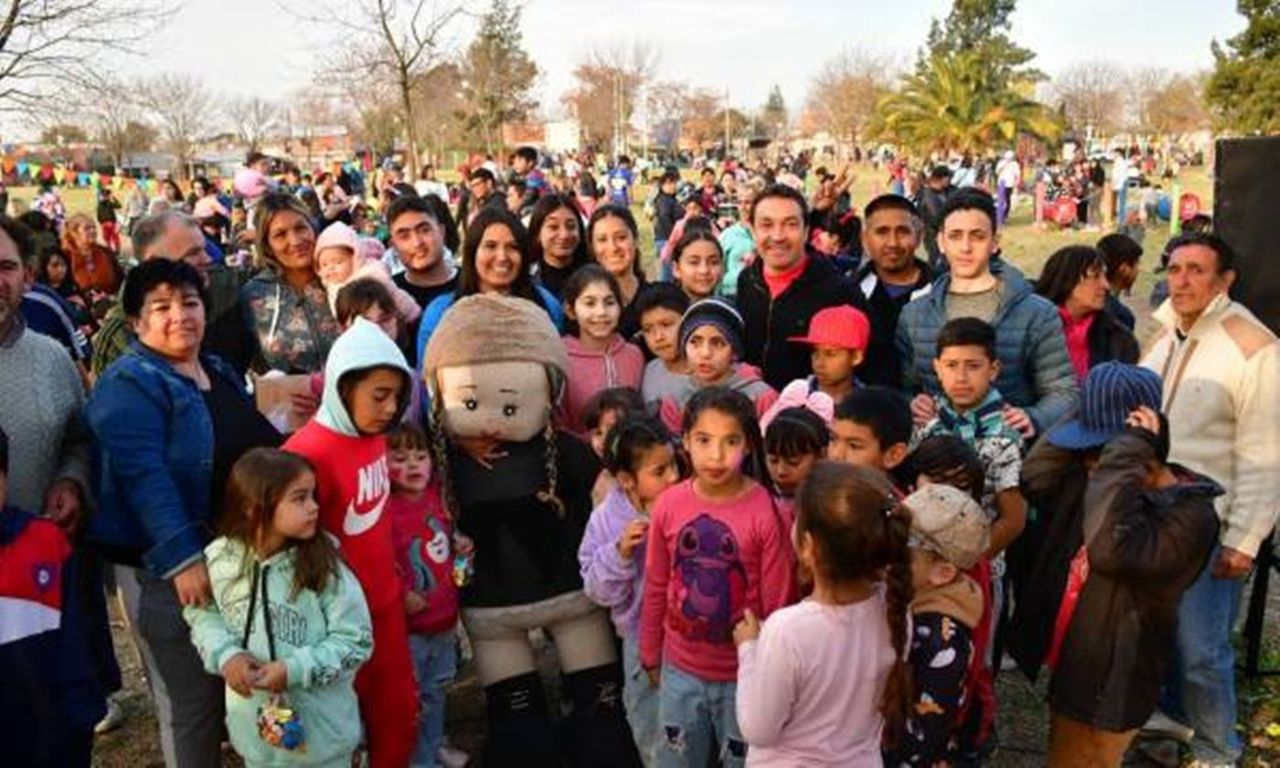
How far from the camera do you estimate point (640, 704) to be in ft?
11.3

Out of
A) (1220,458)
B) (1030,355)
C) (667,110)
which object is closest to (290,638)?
(1030,355)

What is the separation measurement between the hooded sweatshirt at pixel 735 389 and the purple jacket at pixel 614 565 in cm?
43

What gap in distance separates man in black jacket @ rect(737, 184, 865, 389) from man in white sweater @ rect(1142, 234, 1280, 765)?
4.33ft

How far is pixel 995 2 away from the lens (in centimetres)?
5881

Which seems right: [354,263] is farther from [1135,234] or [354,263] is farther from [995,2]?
[995,2]

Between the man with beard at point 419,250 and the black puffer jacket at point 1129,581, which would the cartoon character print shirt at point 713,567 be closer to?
the black puffer jacket at point 1129,581

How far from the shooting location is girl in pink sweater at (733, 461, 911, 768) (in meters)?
2.37

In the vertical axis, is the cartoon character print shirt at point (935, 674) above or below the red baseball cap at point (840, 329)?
below

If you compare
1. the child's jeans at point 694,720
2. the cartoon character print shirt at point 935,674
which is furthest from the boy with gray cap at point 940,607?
the child's jeans at point 694,720

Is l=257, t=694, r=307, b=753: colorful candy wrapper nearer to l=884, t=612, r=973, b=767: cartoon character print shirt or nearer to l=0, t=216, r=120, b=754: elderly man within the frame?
l=0, t=216, r=120, b=754: elderly man

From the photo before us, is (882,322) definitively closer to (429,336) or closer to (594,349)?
(594,349)

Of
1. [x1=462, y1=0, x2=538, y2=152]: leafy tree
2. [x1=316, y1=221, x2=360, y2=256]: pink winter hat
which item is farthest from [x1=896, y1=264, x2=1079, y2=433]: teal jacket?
[x1=462, y1=0, x2=538, y2=152]: leafy tree

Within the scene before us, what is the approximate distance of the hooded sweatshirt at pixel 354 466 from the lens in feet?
9.87

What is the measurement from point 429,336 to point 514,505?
880 mm
